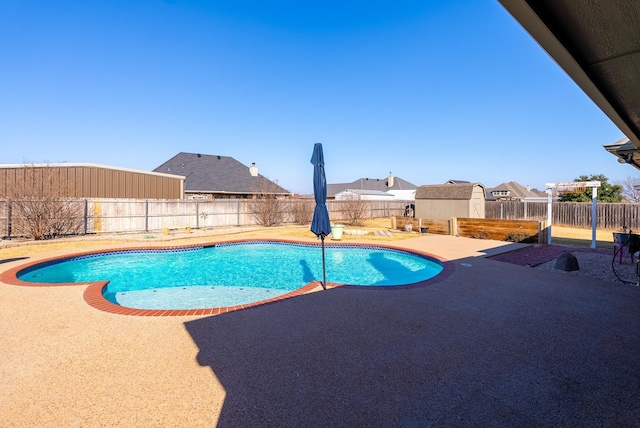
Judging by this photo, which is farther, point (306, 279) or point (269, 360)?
point (306, 279)

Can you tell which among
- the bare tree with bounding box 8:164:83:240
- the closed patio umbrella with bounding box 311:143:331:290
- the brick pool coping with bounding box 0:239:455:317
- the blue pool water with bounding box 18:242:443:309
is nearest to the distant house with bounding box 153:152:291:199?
the bare tree with bounding box 8:164:83:240

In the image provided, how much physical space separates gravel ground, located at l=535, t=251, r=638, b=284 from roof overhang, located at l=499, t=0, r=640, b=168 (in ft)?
19.7

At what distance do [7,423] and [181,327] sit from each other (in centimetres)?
195

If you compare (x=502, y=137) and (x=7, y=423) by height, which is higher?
(x=502, y=137)

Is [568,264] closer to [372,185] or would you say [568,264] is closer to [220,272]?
[220,272]

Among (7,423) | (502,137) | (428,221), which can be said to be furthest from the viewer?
(502,137)

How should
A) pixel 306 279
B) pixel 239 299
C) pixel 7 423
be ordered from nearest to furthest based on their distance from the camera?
pixel 7 423
pixel 239 299
pixel 306 279

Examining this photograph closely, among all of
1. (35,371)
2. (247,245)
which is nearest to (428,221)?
(247,245)

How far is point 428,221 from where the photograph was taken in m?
16.2

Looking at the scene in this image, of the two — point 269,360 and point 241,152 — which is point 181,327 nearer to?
point 269,360

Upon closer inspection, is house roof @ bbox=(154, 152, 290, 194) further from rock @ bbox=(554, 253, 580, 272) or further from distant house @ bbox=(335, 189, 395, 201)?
rock @ bbox=(554, 253, 580, 272)

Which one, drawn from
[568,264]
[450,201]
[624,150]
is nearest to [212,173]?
[450,201]

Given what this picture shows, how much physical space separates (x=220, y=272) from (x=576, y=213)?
20.5 m

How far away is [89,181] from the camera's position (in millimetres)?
18703
